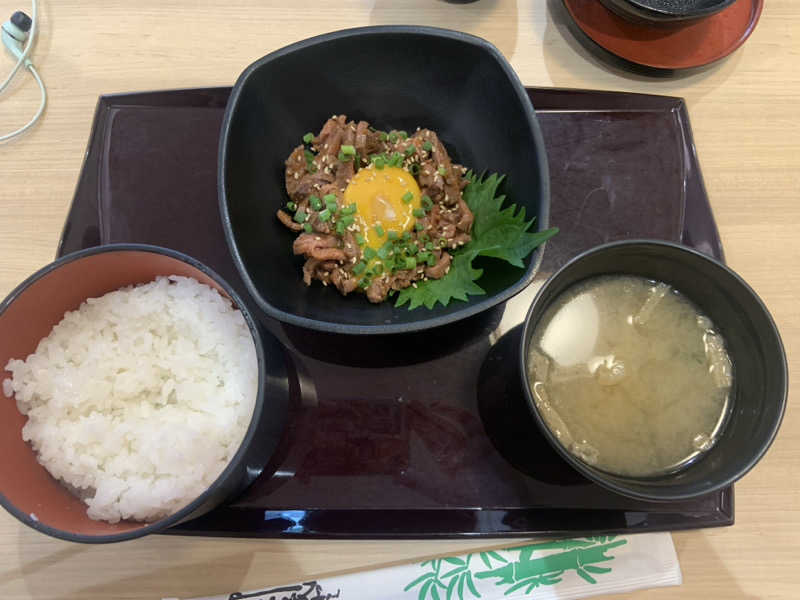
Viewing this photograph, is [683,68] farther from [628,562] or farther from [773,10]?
[628,562]

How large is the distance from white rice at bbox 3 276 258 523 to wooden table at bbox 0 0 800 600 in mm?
318

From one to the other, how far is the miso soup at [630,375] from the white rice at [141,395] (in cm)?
88

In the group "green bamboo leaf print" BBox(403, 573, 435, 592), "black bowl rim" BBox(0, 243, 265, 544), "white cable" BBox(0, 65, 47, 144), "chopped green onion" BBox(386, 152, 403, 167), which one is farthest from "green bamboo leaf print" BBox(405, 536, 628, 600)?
"white cable" BBox(0, 65, 47, 144)

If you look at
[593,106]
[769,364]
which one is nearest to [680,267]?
[769,364]

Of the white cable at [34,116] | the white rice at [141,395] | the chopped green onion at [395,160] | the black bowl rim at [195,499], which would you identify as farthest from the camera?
the white cable at [34,116]

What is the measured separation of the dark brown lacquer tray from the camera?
1.52m

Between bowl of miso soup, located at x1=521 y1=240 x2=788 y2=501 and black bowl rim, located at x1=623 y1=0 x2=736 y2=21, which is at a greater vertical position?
black bowl rim, located at x1=623 y1=0 x2=736 y2=21

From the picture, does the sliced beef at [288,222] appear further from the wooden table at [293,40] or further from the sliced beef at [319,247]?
the wooden table at [293,40]

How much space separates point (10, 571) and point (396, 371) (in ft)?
4.24

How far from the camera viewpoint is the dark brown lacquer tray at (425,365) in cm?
152

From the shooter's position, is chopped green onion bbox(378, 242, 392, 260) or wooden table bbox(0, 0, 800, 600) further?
chopped green onion bbox(378, 242, 392, 260)

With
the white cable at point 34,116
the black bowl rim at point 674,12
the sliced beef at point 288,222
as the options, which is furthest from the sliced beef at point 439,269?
the white cable at point 34,116

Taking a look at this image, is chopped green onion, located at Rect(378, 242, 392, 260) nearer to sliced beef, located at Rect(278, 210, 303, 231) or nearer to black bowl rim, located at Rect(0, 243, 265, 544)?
sliced beef, located at Rect(278, 210, 303, 231)

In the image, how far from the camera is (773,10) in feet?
7.23
